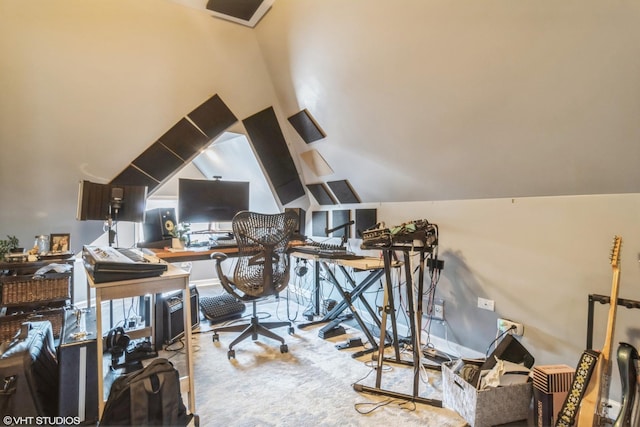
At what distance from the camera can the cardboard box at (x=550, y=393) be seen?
1587 millimetres

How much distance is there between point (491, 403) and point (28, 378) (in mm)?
2174

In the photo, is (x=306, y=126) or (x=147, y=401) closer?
(x=147, y=401)

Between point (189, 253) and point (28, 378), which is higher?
point (189, 253)

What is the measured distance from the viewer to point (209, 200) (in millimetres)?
3123

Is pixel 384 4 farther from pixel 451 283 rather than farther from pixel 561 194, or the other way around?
pixel 451 283

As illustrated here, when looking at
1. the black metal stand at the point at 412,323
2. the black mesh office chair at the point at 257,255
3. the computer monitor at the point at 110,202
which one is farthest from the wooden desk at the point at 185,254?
the black metal stand at the point at 412,323

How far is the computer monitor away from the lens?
8.16 feet

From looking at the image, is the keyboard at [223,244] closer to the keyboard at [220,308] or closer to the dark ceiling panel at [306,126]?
the keyboard at [220,308]

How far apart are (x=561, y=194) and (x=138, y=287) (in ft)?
7.91

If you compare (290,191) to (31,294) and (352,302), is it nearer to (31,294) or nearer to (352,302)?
(352,302)

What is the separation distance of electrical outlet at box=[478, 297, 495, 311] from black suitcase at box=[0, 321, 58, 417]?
8.35 ft

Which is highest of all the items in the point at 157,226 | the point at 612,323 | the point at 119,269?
the point at 157,226

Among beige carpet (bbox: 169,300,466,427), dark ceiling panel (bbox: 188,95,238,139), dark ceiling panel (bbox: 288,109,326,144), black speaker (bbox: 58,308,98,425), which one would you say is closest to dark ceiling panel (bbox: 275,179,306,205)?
dark ceiling panel (bbox: 288,109,326,144)

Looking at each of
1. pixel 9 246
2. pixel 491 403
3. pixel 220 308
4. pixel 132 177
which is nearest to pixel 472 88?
pixel 491 403
